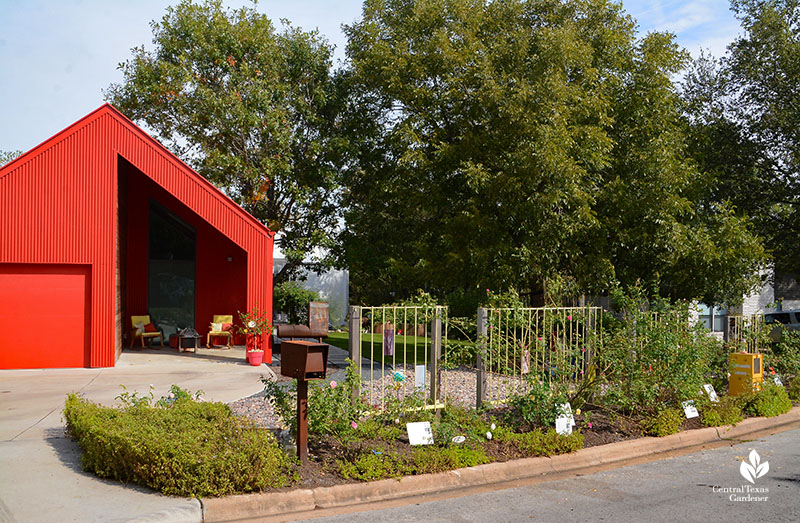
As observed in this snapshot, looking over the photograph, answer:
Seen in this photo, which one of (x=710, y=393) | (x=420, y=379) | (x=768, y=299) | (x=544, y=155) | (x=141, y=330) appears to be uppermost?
(x=544, y=155)

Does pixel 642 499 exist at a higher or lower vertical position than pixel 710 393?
lower

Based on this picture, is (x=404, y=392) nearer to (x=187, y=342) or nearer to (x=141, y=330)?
(x=187, y=342)

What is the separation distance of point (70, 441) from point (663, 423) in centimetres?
767

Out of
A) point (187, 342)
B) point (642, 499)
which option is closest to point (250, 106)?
point (187, 342)

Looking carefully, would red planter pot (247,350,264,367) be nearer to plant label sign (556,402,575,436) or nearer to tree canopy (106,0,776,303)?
tree canopy (106,0,776,303)

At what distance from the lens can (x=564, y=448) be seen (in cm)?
822

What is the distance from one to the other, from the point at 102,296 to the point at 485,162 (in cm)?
960

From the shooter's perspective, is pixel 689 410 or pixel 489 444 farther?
pixel 689 410

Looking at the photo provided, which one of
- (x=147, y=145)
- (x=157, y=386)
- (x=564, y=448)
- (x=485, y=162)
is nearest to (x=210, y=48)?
(x=147, y=145)

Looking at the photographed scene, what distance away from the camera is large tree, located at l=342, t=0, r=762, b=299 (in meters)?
15.7

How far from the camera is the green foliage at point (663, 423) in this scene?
9.24m

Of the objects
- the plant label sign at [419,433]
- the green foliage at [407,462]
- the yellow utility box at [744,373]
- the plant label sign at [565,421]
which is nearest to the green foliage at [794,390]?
the yellow utility box at [744,373]

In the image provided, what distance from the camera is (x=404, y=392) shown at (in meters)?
8.80

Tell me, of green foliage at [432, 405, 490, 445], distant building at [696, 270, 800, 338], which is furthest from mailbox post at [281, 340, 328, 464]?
distant building at [696, 270, 800, 338]
